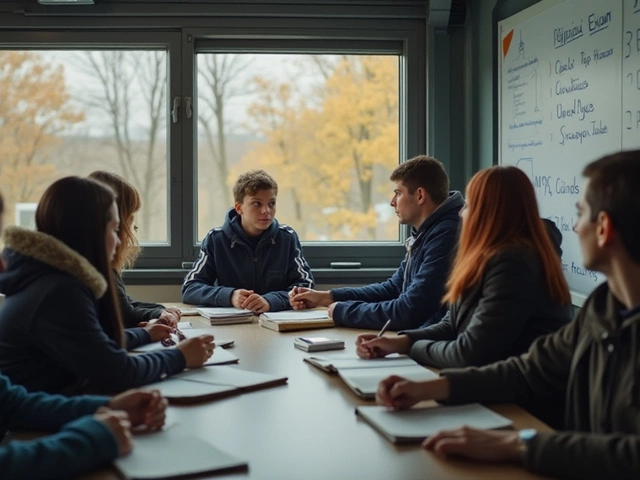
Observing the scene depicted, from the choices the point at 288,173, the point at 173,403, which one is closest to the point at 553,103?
the point at 288,173

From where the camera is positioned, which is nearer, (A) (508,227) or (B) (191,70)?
(A) (508,227)

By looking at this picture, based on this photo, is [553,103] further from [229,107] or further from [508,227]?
[229,107]

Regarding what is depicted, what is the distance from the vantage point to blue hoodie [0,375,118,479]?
1.26 m

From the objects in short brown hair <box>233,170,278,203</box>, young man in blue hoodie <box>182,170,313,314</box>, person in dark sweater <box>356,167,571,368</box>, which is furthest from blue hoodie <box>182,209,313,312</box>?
person in dark sweater <box>356,167,571,368</box>

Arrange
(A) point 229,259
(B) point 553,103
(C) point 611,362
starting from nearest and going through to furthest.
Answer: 1. (C) point 611,362
2. (B) point 553,103
3. (A) point 229,259

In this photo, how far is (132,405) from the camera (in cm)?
155

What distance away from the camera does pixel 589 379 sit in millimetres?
1573

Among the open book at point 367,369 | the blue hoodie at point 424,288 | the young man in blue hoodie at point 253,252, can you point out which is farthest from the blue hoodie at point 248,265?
the open book at point 367,369

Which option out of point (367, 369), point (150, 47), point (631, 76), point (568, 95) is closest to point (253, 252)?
point (150, 47)

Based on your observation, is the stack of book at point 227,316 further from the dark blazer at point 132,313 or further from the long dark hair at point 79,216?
the long dark hair at point 79,216

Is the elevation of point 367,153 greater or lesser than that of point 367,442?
greater

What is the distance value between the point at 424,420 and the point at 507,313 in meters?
0.49

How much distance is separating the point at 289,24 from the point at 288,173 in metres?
0.78

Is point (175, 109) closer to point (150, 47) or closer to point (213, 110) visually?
point (213, 110)
